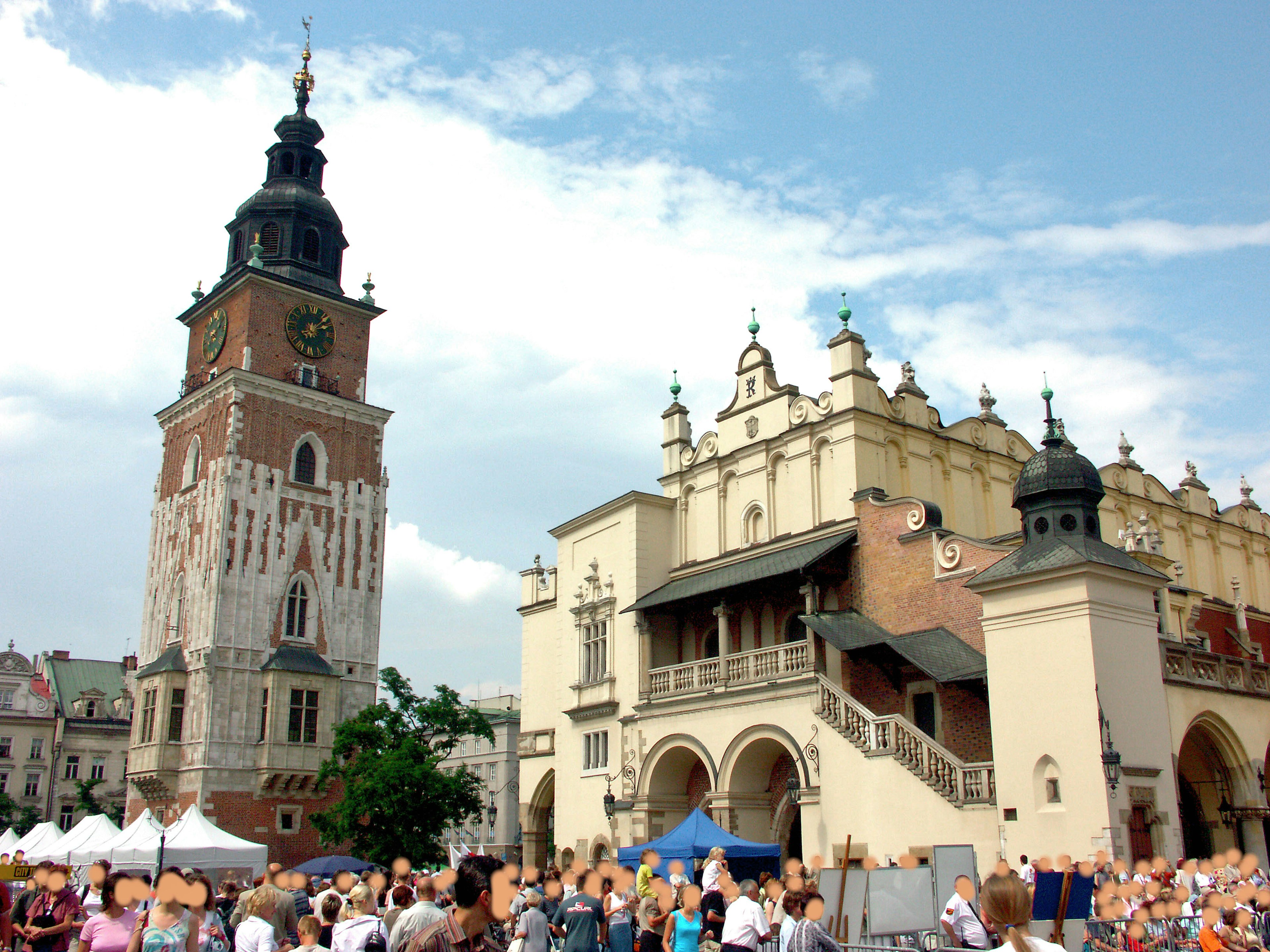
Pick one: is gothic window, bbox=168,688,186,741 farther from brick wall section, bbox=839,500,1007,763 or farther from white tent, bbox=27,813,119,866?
brick wall section, bbox=839,500,1007,763

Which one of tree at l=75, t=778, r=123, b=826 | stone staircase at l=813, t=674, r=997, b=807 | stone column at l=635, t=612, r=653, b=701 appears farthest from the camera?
tree at l=75, t=778, r=123, b=826

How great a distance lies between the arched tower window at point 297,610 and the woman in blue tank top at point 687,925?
37993 mm

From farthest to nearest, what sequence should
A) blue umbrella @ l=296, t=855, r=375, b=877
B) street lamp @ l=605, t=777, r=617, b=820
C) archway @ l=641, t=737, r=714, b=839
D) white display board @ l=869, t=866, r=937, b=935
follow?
1. street lamp @ l=605, t=777, r=617, b=820
2. archway @ l=641, t=737, r=714, b=839
3. blue umbrella @ l=296, t=855, r=375, b=877
4. white display board @ l=869, t=866, r=937, b=935

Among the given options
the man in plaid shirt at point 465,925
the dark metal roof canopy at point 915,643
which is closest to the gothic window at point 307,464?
the dark metal roof canopy at point 915,643

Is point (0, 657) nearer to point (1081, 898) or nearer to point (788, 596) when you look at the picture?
point (788, 596)

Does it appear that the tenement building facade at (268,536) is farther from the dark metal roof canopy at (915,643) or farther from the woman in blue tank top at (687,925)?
the woman in blue tank top at (687,925)

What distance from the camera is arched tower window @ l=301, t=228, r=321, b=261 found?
52.1 m

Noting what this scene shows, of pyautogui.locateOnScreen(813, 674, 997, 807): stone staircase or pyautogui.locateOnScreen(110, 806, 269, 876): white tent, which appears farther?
pyautogui.locateOnScreen(110, 806, 269, 876): white tent

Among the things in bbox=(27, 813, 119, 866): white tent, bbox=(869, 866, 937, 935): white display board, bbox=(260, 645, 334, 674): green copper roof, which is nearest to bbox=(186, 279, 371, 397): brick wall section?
bbox=(260, 645, 334, 674): green copper roof

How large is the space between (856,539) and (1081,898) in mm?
15623

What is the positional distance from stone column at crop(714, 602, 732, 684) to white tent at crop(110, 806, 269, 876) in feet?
35.5

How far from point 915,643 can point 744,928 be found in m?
14.4

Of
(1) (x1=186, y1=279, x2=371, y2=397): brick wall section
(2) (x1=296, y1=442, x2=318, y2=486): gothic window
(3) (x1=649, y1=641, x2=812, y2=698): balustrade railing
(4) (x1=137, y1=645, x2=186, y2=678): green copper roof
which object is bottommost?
(3) (x1=649, y1=641, x2=812, y2=698): balustrade railing

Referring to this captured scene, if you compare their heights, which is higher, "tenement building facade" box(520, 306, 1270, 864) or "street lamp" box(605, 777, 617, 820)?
"tenement building facade" box(520, 306, 1270, 864)
